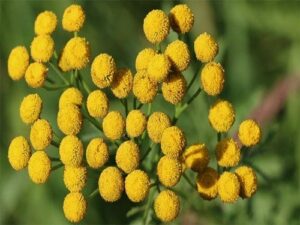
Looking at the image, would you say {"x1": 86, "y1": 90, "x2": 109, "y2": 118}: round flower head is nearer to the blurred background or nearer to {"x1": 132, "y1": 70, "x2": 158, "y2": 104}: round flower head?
{"x1": 132, "y1": 70, "x2": 158, "y2": 104}: round flower head

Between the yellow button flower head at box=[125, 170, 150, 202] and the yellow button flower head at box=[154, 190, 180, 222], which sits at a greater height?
the yellow button flower head at box=[125, 170, 150, 202]

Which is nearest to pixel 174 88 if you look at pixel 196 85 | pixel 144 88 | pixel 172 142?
pixel 144 88

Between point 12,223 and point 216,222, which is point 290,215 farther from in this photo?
point 12,223

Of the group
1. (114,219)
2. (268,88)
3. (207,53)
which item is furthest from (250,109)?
(207,53)

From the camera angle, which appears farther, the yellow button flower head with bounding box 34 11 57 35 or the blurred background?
the blurred background

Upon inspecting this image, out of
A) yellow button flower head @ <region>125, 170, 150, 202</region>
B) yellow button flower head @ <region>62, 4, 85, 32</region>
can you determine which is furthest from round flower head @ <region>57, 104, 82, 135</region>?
yellow button flower head @ <region>62, 4, 85, 32</region>

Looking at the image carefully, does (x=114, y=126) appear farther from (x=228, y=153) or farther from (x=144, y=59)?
(x=228, y=153)
